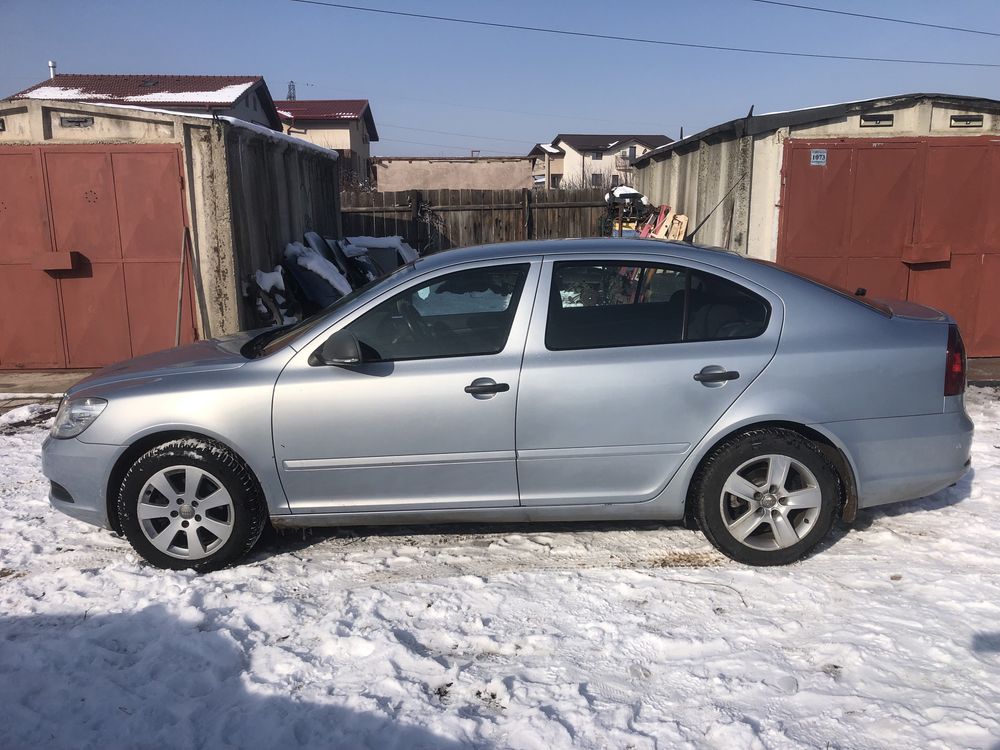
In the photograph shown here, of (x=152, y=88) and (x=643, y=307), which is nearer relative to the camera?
(x=643, y=307)

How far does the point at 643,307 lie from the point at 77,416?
3.02 metres

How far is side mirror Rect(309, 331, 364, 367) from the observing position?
12.6ft

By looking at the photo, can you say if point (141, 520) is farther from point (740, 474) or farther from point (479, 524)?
point (740, 474)

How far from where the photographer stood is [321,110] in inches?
1457

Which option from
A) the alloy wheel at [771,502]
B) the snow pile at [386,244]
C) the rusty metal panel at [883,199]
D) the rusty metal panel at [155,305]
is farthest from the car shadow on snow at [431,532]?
the snow pile at [386,244]

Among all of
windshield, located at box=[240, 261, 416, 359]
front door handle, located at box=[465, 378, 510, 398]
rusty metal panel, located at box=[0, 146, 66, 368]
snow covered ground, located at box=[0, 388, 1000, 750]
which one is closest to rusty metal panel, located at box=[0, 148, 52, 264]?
rusty metal panel, located at box=[0, 146, 66, 368]

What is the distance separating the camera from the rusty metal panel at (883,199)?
825 cm

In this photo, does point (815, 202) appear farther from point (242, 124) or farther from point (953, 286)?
point (242, 124)

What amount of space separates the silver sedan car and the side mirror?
0.5 inches

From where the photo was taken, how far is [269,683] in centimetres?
312

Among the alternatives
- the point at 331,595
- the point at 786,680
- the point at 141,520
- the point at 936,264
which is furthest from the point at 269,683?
the point at 936,264

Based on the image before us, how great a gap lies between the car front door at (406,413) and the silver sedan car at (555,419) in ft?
0.03

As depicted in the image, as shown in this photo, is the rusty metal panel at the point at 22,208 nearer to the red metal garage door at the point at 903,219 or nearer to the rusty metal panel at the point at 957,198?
the red metal garage door at the point at 903,219

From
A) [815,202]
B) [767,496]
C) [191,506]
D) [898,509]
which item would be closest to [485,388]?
[767,496]
